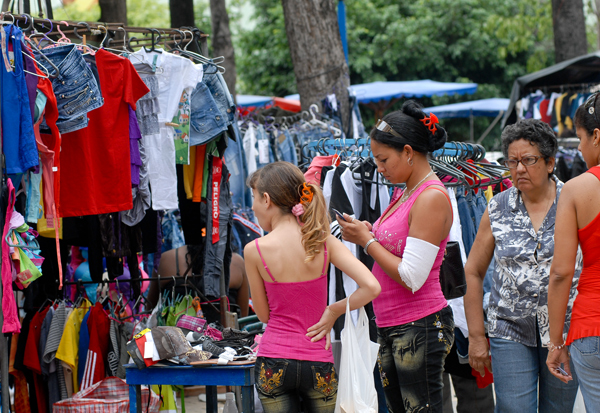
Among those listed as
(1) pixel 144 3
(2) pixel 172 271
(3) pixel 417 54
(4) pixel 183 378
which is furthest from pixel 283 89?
(4) pixel 183 378

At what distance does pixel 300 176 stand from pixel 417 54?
851 inches

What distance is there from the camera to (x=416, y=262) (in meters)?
2.66

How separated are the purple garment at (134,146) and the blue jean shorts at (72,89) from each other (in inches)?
15.8

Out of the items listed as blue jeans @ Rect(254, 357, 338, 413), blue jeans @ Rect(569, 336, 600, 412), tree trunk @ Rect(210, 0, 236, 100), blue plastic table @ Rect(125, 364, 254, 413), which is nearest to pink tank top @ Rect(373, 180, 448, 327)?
blue jeans @ Rect(254, 357, 338, 413)

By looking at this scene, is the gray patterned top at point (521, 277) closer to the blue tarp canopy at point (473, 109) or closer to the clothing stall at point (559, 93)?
the clothing stall at point (559, 93)

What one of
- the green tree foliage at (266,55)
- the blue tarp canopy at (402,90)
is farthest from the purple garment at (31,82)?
the green tree foliage at (266,55)

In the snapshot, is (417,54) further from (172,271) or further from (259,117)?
(172,271)

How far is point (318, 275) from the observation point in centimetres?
277

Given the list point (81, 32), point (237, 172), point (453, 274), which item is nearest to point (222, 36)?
point (237, 172)

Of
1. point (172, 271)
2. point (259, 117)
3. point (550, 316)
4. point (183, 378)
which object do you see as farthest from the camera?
point (259, 117)

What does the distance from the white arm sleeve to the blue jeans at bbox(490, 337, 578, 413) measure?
0.62 m

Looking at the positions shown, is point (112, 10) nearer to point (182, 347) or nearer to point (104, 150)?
point (104, 150)

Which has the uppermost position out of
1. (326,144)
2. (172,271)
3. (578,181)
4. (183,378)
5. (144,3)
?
(144,3)

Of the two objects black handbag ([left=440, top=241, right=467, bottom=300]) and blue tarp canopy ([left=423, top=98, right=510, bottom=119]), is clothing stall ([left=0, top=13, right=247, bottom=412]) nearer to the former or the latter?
black handbag ([left=440, top=241, right=467, bottom=300])
